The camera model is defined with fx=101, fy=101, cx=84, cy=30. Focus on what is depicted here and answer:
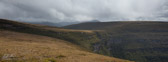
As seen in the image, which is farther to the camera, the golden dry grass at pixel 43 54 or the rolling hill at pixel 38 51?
the golden dry grass at pixel 43 54

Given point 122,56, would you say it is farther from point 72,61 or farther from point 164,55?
point 72,61

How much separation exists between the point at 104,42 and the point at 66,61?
172 meters

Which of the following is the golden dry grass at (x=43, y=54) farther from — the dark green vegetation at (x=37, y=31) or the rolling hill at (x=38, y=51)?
the dark green vegetation at (x=37, y=31)

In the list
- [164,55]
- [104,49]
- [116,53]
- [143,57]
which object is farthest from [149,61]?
[104,49]

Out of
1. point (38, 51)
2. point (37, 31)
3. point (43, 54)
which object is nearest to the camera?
point (43, 54)

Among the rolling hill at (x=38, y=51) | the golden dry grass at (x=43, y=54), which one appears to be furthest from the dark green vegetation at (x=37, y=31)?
the golden dry grass at (x=43, y=54)

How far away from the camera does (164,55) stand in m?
197

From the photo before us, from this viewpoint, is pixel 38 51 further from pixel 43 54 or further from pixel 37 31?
pixel 37 31

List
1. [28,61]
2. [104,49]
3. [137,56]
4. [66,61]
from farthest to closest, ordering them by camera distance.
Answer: [137,56]
[104,49]
[66,61]
[28,61]

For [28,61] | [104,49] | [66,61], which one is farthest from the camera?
[104,49]

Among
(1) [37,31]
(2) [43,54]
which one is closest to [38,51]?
(2) [43,54]

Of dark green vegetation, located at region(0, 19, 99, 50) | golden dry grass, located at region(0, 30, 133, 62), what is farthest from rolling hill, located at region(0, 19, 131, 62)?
dark green vegetation, located at region(0, 19, 99, 50)

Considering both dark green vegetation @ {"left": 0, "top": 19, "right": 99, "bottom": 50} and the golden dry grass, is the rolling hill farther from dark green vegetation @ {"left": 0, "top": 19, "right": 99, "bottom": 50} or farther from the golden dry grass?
dark green vegetation @ {"left": 0, "top": 19, "right": 99, "bottom": 50}

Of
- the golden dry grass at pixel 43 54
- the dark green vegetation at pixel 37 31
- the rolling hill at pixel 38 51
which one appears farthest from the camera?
the dark green vegetation at pixel 37 31
